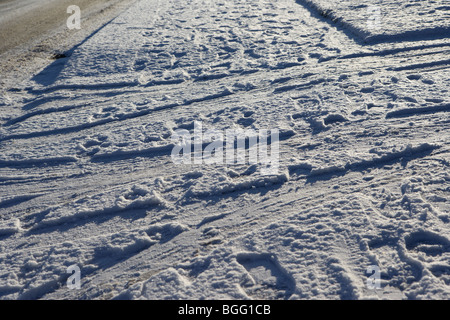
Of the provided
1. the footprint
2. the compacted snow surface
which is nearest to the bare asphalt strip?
the compacted snow surface

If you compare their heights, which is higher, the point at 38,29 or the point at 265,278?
the point at 38,29

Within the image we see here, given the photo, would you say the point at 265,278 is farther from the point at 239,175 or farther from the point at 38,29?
the point at 38,29

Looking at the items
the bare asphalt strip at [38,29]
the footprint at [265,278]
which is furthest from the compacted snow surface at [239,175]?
the bare asphalt strip at [38,29]

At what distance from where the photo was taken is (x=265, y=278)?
1980 millimetres

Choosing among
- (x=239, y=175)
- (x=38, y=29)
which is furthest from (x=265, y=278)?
(x=38, y=29)

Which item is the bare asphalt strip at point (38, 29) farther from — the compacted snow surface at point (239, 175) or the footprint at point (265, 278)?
the footprint at point (265, 278)

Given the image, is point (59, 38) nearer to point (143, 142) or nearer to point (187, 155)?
point (143, 142)

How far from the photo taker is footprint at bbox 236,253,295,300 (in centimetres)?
190

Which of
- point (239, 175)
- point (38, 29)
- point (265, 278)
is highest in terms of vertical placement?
point (38, 29)

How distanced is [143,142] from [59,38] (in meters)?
3.61

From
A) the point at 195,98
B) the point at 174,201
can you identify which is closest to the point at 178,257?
the point at 174,201

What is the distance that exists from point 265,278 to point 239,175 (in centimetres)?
85

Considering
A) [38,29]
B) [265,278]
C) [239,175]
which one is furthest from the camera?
[38,29]

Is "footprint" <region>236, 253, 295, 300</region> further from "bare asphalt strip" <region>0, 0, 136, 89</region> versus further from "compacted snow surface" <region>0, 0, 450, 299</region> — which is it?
"bare asphalt strip" <region>0, 0, 136, 89</region>
